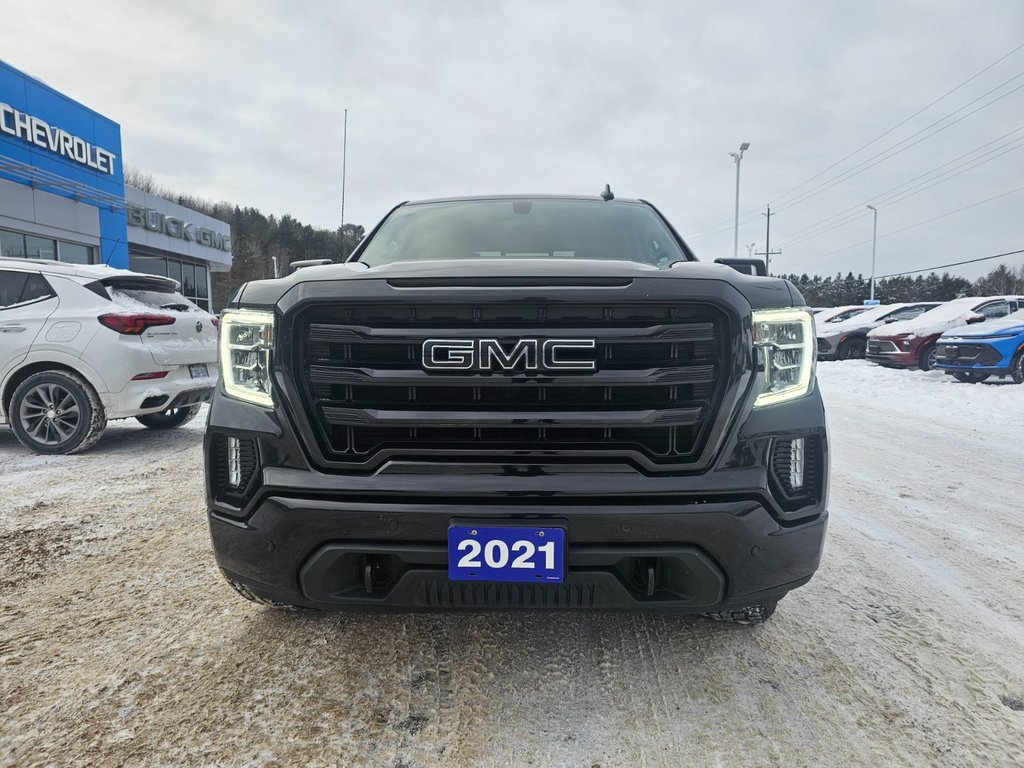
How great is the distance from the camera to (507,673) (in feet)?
6.66

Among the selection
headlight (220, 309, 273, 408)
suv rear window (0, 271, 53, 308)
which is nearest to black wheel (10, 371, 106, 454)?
suv rear window (0, 271, 53, 308)

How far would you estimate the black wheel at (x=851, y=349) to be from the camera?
1551 cm

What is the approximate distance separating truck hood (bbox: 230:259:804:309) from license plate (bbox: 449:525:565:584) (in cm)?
68

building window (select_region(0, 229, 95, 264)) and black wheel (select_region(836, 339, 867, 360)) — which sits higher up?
building window (select_region(0, 229, 95, 264))

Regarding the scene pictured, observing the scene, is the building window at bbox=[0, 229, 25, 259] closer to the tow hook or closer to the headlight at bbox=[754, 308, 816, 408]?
the tow hook

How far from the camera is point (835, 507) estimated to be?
12.6 ft

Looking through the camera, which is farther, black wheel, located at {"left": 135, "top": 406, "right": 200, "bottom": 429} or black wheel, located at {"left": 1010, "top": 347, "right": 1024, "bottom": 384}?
black wheel, located at {"left": 1010, "top": 347, "right": 1024, "bottom": 384}

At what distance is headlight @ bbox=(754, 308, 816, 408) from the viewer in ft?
5.94

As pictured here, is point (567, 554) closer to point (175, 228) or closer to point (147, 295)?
point (147, 295)

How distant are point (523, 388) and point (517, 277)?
1.05 ft

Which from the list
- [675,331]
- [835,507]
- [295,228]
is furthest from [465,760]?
[295,228]

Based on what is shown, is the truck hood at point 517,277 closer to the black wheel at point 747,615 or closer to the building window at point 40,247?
the black wheel at point 747,615

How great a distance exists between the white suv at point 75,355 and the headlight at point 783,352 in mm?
5092

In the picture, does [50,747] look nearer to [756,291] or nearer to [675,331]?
[675,331]
